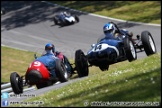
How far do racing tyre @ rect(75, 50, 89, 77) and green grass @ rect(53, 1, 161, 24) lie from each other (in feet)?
65.6

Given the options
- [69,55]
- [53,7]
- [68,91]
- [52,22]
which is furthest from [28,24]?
[68,91]

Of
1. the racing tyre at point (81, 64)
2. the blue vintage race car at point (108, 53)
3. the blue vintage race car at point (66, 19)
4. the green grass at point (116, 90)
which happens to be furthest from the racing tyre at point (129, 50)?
the blue vintage race car at point (66, 19)

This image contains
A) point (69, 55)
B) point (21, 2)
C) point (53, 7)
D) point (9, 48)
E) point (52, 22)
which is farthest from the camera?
point (21, 2)

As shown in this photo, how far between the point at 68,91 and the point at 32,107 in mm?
1945

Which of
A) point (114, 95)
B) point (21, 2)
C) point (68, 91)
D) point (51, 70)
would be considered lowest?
point (21, 2)

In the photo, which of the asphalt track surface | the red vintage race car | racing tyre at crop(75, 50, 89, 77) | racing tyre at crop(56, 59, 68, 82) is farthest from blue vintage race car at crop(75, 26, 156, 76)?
the asphalt track surface

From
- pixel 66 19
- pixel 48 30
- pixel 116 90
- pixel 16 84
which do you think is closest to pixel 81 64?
pixel 16 84

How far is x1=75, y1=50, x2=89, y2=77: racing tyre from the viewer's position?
56.9ft

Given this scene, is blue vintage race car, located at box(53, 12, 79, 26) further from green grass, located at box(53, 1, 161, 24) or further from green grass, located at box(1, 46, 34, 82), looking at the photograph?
green grass, located at box(1, 46, 34, 82)

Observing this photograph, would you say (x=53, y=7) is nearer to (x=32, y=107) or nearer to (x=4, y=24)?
(x=4, y=24)

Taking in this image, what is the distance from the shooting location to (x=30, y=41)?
37.9 m

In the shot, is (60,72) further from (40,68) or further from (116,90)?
(116,90)

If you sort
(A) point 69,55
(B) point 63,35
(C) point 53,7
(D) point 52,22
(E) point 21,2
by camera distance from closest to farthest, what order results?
(A) point 69,55
(B) point 63,35
(D) point 52,22
(C) point 53,7
(E) point 21,2

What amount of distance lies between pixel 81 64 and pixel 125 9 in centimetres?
2702
